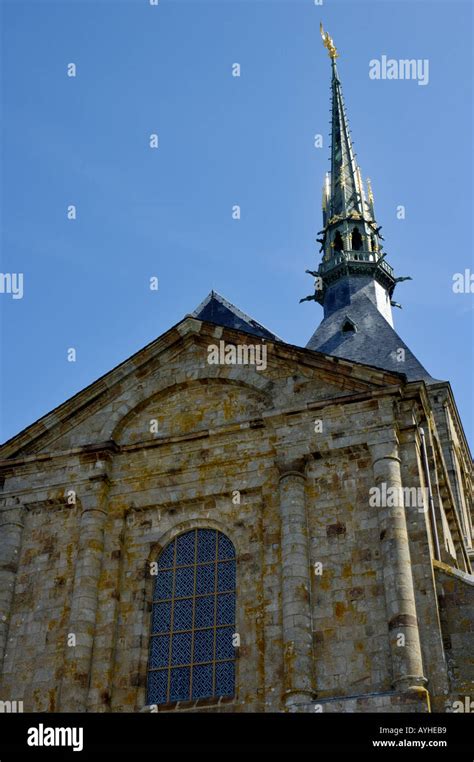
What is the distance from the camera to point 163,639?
1945 cm

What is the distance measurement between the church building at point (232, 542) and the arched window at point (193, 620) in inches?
1.5

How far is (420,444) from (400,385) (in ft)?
3.86

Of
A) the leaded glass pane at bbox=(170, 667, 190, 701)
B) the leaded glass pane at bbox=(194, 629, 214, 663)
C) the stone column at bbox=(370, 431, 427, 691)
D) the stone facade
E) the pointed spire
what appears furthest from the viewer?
the pointed spire

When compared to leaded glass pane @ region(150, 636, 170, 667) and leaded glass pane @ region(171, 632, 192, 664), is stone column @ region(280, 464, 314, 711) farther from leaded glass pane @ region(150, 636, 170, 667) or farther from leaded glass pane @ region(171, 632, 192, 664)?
leaded glass pane @ region(150, 636, 170, 667)

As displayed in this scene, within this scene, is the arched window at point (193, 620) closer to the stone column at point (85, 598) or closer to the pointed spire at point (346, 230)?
the stone column at point (85, 598)

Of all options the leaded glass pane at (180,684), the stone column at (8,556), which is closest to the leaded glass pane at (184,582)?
the leaded glass pane at (180,684)

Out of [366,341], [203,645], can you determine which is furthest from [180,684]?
[366,341]

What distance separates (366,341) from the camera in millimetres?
36250

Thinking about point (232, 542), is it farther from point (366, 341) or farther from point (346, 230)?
point (346, 230)

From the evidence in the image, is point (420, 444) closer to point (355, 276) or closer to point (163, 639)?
point (163, 639)

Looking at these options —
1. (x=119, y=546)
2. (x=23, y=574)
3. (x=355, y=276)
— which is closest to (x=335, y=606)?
(x=119, y=546)

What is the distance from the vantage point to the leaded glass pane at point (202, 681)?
18.5m

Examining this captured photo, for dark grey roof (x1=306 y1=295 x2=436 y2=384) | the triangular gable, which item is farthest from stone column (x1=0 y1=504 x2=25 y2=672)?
dark grey roof (x1=306 y1=295 x2=436 y2=384)

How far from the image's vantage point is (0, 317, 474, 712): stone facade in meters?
17.6
